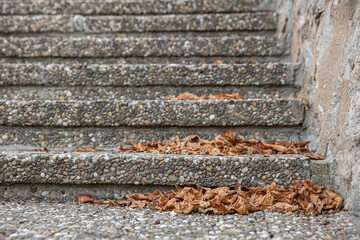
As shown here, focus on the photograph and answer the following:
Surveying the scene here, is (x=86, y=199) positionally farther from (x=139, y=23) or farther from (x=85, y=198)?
(x=139, y=23)

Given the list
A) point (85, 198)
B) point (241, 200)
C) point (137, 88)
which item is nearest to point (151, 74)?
point (137, 88)

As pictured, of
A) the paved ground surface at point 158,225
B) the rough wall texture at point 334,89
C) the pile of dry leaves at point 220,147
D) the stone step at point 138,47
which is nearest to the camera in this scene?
the paved ground surface at point 158,225

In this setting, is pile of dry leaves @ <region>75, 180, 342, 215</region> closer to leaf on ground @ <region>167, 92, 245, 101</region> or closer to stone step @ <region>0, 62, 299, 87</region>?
leaf on ground @ <region>167, 92, 245, 101</region>

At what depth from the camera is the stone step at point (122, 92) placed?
222 centimetres

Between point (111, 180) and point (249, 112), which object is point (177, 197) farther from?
point (249, 112)

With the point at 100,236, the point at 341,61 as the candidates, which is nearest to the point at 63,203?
→ the point at 100,236

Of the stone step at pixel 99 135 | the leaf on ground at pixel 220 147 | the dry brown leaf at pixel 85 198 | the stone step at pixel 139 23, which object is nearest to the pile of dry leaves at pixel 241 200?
the dry brown leaf at pixel 85 198

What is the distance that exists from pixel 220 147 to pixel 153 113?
44 centimetres

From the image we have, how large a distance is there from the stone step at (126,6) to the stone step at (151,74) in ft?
2.47

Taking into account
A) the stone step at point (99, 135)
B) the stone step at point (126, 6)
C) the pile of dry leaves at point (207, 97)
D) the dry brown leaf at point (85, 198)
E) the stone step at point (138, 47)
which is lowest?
the dry brown leaf at point (85, 198)

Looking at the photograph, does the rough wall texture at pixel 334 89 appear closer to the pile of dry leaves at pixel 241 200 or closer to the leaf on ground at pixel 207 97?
the pile of dry leaves at pixel 241 200

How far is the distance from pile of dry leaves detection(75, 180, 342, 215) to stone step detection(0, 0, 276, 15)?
1668 millimetres

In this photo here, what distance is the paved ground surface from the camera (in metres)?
1.21

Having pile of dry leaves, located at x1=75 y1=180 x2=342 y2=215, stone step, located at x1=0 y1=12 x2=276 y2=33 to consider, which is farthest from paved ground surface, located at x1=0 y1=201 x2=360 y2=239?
stone step, located at x1=0 y1=12 x2=276 y2=33
